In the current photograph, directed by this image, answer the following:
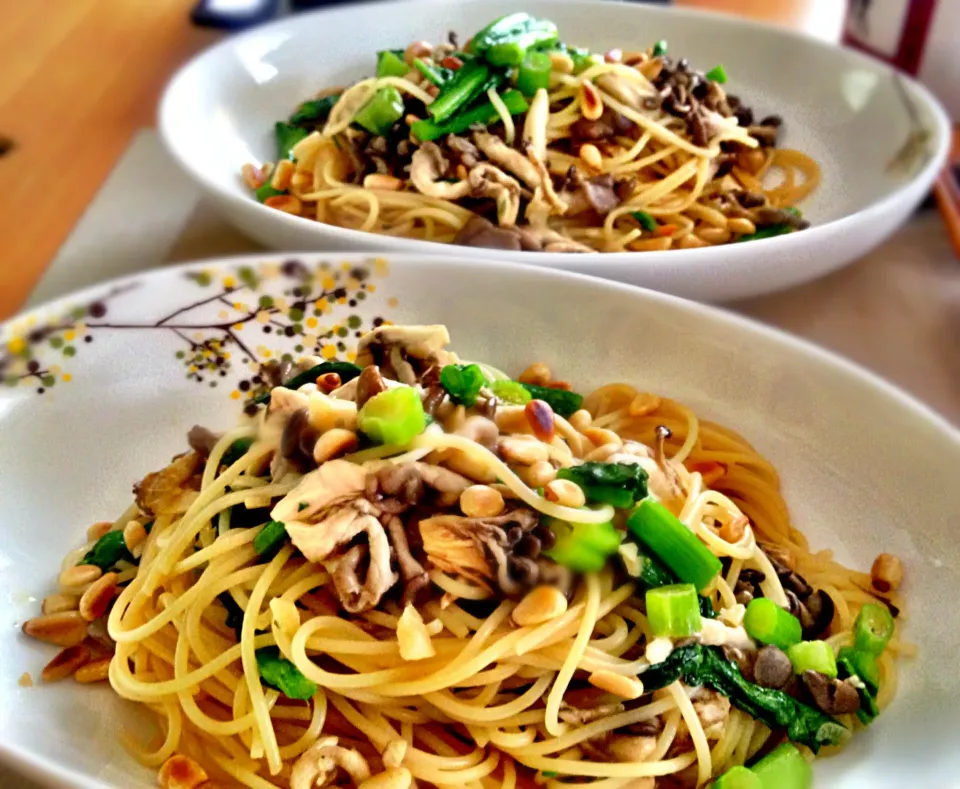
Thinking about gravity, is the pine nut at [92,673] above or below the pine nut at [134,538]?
below

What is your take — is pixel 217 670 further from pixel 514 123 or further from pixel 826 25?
pixel 826 25

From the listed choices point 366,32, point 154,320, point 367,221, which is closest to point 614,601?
point 154,320

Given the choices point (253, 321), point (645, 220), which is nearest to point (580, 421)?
point (253, 321)

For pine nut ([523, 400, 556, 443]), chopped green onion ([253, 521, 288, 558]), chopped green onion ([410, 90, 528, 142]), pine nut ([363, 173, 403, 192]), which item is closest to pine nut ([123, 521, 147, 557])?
chopped green onion ([253, 521, 288, 558])

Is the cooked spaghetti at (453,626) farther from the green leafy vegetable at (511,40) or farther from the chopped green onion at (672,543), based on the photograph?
the green leafy vegetable at (511,40)

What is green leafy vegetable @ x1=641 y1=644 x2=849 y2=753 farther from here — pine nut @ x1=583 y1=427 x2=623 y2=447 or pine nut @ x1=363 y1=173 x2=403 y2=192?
pine nut @ x1=363 y1=173 x2=403 y2=192

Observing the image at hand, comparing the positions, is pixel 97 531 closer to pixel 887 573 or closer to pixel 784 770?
pixel 784 770

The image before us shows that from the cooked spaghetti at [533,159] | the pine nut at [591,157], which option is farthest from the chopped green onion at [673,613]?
the pine nut at [591,157]
